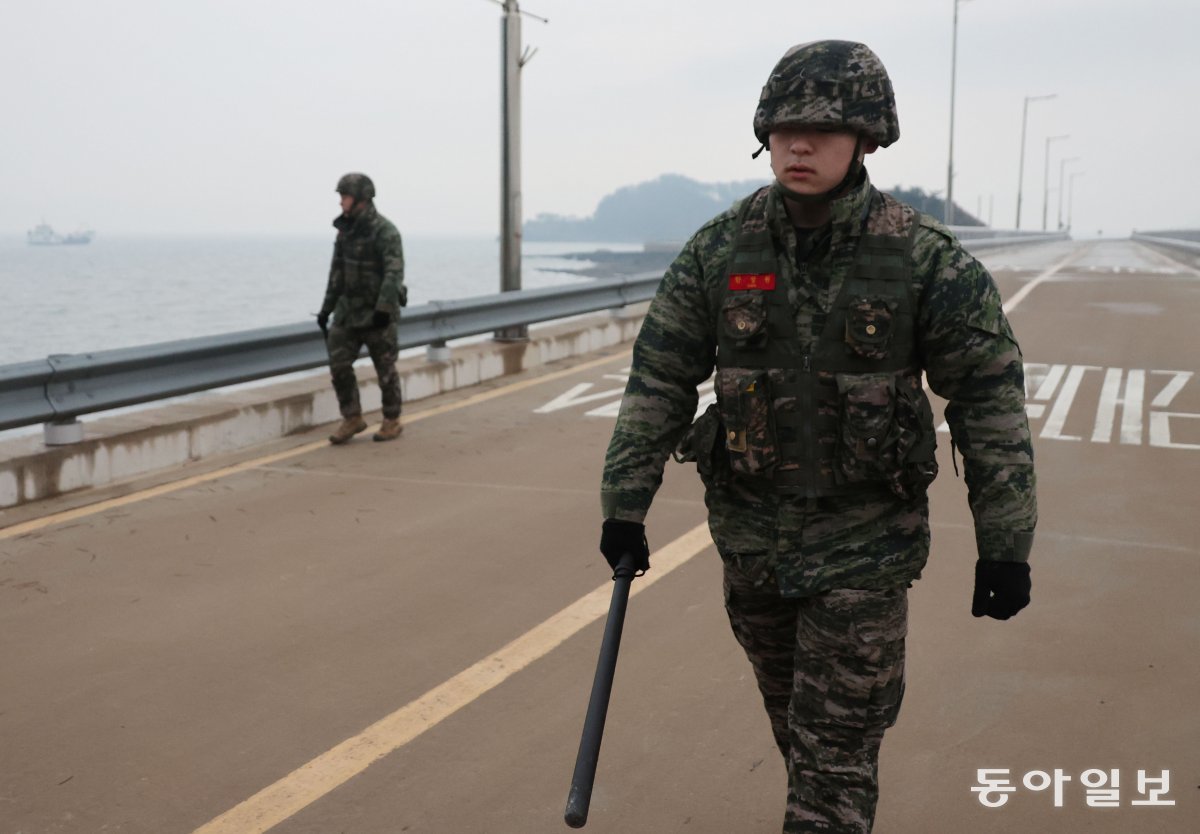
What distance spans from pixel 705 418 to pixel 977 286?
659 mm

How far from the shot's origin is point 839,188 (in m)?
2.96

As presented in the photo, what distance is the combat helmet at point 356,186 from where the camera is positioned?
31.9 ft

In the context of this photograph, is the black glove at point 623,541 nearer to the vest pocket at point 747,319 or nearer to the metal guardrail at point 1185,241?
the vest pocket at point 747,319

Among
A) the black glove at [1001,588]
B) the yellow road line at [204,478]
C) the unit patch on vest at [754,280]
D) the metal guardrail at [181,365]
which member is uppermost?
the unit patch on vest at [754,280]

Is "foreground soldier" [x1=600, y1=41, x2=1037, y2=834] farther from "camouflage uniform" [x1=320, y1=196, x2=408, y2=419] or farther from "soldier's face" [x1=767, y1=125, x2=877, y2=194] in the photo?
"camouflage uniform" [x1=320, y1=196, x2=408, y2=419]

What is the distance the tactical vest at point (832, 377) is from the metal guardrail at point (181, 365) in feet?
19.4

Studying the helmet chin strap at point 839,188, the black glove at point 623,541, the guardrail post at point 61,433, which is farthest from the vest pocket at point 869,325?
the guardrail post at point 61,433

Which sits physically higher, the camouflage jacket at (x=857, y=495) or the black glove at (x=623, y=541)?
the camouflage jacket at (x=857, y=495)

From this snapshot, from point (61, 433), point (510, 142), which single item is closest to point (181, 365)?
point (61, 433)

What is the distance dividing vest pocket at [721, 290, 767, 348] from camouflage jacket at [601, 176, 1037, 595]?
2.8 inches

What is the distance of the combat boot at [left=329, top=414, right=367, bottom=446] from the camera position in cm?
974

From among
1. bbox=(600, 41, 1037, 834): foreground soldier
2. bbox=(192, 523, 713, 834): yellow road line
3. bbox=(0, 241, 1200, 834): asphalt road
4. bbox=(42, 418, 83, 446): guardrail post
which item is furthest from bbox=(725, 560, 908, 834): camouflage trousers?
bbox=(42, 418, 83, 446): guardrail post

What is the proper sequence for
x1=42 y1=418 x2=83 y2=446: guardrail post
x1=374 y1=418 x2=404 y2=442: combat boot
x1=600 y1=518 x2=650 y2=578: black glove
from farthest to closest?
1. x1=374 y1=418 x2=404 y2=442: combat boot
2. x1=42 y1=418 x2=83 y2=446: guardrail post
3. x1=600 y1=518 x2=650 y2=578: black glove

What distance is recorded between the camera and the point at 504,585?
6.09 metres
